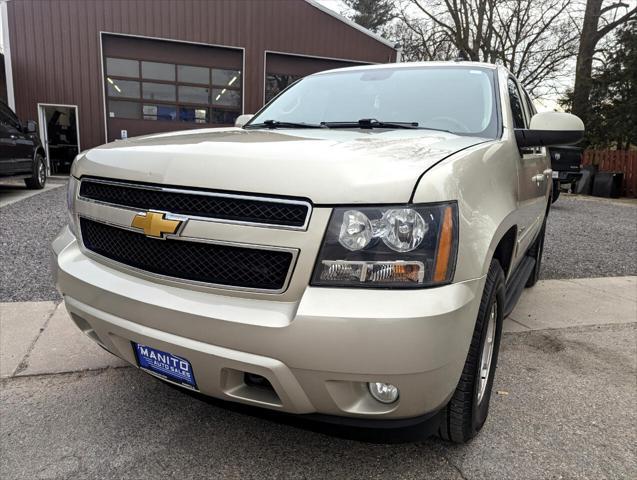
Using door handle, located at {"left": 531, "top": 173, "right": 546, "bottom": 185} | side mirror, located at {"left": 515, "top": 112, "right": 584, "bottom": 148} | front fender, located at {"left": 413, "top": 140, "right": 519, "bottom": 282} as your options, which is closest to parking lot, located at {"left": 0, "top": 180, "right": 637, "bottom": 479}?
front fender, located at {"left": 413, "top": 140, "right": 519, "bottom": 282}

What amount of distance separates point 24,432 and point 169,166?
1494 mm

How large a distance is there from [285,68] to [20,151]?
29.4ft

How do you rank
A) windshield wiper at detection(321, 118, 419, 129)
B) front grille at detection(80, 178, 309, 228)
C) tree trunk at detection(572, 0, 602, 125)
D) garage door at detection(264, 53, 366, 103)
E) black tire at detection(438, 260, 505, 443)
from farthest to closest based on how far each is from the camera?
1. tree trunk at detection(572, 0, 602, 125)
2. garage door at detection(264, 53, 366, 103)
3. windshield wiper at detection(321, 118, 419, 129)
4. black tire at detection(438, 260, 505, 443)
5. front grille at detection(80, 178, 309, 228)

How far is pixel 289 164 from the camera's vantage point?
1.70m

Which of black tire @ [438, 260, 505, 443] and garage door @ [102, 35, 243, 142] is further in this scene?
garage door @ [102, 35, 243, 142]

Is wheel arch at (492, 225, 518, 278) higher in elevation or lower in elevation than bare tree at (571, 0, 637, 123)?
lower

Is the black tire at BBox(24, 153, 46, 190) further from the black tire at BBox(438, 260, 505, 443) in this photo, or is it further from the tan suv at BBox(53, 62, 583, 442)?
the black tire at BBox(438, 260, 505, 443)

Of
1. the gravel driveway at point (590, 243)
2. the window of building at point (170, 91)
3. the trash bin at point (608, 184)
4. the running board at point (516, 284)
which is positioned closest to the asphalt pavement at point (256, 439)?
the running board at point (516, 284)

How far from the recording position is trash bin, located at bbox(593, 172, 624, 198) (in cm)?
1659

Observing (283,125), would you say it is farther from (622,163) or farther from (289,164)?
(622,163)

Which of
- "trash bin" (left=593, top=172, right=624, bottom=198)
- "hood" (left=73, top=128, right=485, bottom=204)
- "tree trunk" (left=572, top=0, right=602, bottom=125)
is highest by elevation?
"tree trunk" (left=572, top=0, right=602, bottom=125)

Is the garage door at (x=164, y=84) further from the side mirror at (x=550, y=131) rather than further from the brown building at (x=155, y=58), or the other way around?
the side mirror at (x=550, y=131)

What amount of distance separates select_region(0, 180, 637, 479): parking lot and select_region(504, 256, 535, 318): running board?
405 mm

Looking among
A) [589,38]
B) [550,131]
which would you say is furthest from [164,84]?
[589,38]
